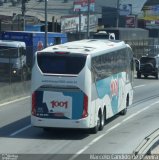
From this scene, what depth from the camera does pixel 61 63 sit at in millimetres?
20188

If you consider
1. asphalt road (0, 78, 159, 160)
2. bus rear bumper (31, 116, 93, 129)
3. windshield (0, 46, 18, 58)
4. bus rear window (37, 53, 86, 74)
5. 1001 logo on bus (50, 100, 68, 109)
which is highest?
bus rear window (37, 53, 86, 74)

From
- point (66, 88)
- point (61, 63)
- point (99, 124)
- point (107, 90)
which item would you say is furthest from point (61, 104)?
point (107, 90)

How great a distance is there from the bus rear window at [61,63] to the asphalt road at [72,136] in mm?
2125

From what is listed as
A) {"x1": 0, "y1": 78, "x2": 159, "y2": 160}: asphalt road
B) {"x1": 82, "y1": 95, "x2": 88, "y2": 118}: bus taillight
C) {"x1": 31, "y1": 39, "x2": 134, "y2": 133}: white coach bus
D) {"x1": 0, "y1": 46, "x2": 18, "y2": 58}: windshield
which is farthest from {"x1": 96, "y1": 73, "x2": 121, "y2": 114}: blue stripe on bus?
{"x1": 0, "y1": 46, "x2": 18, "y2": 58}: windshield

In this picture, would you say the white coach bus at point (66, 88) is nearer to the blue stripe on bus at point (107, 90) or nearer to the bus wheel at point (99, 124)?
the bus wheel at point (99, 124)

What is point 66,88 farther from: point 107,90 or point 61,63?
point 107,90

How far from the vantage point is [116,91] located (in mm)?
24500

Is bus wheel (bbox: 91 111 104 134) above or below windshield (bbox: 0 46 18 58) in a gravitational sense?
below

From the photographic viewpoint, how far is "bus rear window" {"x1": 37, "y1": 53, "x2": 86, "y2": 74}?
65.8 ft

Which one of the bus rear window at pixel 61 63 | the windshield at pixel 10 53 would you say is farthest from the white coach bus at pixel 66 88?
the windshield at pixel 10 53

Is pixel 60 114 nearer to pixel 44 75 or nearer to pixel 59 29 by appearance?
pixel 44 75

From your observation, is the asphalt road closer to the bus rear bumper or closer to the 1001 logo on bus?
the bus rear bumper

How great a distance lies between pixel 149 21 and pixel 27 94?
7546cm

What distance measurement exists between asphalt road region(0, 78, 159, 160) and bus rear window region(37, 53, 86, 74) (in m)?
2.12
